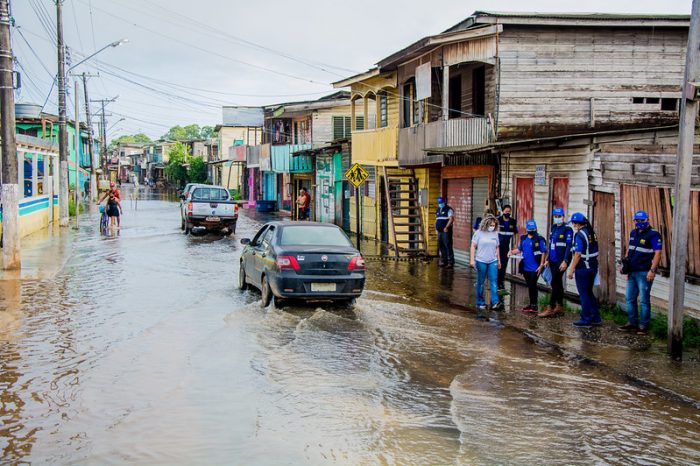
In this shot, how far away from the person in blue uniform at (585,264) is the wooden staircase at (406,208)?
10373 millimetres

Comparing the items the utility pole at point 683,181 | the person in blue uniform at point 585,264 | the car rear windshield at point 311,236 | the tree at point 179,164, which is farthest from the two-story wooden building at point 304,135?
the tree at point 179,164

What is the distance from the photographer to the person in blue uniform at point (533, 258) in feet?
43.1

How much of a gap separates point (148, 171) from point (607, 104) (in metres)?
130

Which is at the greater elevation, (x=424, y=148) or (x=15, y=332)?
(x=424, y=148)

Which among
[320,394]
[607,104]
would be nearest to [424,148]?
[607,104]

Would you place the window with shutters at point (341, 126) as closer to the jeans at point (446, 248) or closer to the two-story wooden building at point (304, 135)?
the two-story wooden building at point (304, 135)

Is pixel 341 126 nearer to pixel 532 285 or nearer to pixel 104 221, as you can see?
pixel 104 221

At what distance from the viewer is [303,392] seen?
26.4 ft

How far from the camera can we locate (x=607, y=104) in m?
19.3

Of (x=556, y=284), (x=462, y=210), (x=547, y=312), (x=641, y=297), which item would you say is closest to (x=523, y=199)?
(x=462, y=210)

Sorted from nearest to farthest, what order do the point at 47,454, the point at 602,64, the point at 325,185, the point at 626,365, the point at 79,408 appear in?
the point at 47,454 < the point at 79,408 < the point at 626,365 < the point at 602,64 < the point at 325,185

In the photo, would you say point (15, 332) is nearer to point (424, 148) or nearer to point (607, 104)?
point (424, 148)

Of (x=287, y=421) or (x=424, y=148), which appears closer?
(x=287, y=421)

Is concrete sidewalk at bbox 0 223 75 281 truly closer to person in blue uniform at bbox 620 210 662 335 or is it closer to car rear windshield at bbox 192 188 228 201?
car rear windshield at bbox 192 188 228 201
